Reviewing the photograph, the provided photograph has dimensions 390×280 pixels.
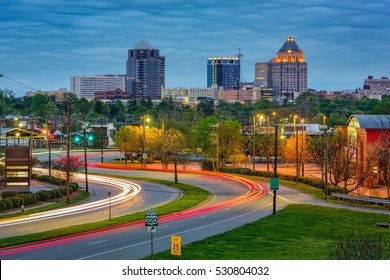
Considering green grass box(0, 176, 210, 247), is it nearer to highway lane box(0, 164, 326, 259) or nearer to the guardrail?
highway lane box(0, 164, 326, 259)

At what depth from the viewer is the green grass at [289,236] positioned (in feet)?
103

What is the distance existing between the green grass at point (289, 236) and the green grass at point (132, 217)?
8647 mm

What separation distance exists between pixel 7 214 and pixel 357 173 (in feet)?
117

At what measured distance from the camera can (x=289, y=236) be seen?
128ft

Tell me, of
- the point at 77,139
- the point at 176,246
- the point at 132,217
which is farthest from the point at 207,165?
the point at 176,246

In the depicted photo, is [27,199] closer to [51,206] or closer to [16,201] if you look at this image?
[16,201]

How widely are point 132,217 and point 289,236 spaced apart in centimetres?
1420

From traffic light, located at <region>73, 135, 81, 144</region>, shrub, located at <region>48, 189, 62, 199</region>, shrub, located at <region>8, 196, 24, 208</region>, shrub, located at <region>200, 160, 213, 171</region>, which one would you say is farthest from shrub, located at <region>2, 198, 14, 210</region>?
shrub, located at <region>200, 160, 213, 171</region>

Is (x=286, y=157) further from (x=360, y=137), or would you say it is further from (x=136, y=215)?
(x=136, y=215)

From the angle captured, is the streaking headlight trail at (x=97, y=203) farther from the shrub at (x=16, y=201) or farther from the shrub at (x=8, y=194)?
the shrub at (x=8, y=194)

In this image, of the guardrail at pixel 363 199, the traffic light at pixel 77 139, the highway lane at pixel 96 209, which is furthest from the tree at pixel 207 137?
the traffic light at pixel 77 139

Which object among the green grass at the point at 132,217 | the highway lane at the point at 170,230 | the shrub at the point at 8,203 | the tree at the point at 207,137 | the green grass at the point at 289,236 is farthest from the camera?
the tree at the point at 207,137

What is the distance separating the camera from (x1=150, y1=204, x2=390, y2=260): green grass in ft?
103
